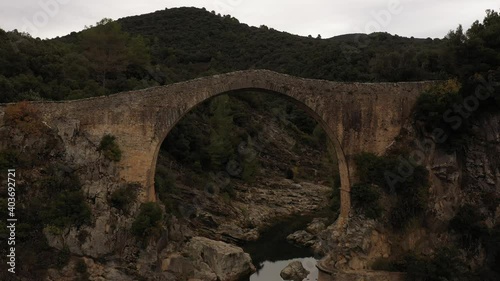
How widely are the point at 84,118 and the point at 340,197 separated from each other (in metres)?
9.56

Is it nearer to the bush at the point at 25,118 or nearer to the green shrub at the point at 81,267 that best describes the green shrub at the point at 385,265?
the green shrub at the point at 81,267

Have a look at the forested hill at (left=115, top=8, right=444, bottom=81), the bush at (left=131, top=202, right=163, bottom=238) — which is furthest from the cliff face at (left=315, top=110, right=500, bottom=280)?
the forested hill at (left=115, top=8, right=444, bottom=81)

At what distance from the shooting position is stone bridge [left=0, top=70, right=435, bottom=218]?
16.5 meters

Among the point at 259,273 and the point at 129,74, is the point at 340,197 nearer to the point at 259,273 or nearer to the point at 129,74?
the point at 259,273

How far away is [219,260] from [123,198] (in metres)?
4.37

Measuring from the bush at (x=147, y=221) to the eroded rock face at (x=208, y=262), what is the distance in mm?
1226

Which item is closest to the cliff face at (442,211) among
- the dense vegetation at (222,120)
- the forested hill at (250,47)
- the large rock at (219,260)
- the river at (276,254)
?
the dense vegetation at (222,120)

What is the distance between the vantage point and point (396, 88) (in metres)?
18.6

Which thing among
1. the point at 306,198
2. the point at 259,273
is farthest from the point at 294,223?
the point at 259,273

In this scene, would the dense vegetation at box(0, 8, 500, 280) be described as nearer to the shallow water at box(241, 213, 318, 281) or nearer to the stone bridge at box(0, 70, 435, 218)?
the stone bridge at box(0, 70, 435, 218)

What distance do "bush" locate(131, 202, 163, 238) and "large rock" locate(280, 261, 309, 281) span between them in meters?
5.51

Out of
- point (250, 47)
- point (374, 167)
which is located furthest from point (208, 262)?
point (250, 47)

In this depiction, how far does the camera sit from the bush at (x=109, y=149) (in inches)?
644

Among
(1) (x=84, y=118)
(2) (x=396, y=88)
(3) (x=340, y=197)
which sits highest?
(2) (x=396, y=88)
